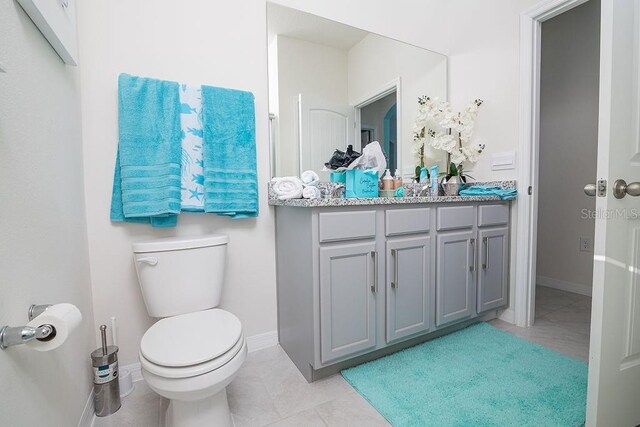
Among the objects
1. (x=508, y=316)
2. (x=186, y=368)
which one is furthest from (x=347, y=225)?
(x=508, y=316)

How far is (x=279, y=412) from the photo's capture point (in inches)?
48.5

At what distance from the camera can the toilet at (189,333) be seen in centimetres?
91

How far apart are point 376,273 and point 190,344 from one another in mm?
884

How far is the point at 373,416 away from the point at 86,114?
1815mm

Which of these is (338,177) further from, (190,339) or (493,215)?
(190,339)

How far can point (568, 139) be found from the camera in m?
2.69

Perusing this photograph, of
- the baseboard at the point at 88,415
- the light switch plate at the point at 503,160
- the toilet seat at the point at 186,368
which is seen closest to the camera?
the toilet seat at the point at 186,368

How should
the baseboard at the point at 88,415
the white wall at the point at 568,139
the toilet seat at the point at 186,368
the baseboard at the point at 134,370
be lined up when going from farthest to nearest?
the white wall at the point at 568,139 < the baseboard at the point at 134,370 < the baseboard at the point at 88,415 < the toilet seat at the point at 186,368

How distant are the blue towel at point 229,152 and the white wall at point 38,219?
53 cm

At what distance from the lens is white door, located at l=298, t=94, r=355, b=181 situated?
1.83 metres

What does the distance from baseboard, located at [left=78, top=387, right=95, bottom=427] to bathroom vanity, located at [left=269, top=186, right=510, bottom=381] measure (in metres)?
0.89

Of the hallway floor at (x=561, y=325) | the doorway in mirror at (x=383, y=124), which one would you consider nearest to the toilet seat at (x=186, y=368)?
the doorway in mirror at (x=383, y=124)

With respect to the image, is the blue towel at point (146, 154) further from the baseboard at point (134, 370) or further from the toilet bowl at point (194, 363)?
the baseboard at point (134, 370)

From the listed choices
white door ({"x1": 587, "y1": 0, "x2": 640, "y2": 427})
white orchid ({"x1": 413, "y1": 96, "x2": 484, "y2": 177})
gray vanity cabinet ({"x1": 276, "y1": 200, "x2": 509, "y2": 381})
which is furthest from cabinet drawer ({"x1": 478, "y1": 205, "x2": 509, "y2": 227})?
white door ({"x1": 587, "y1": 0, "x2": 640, "y2": 427})
